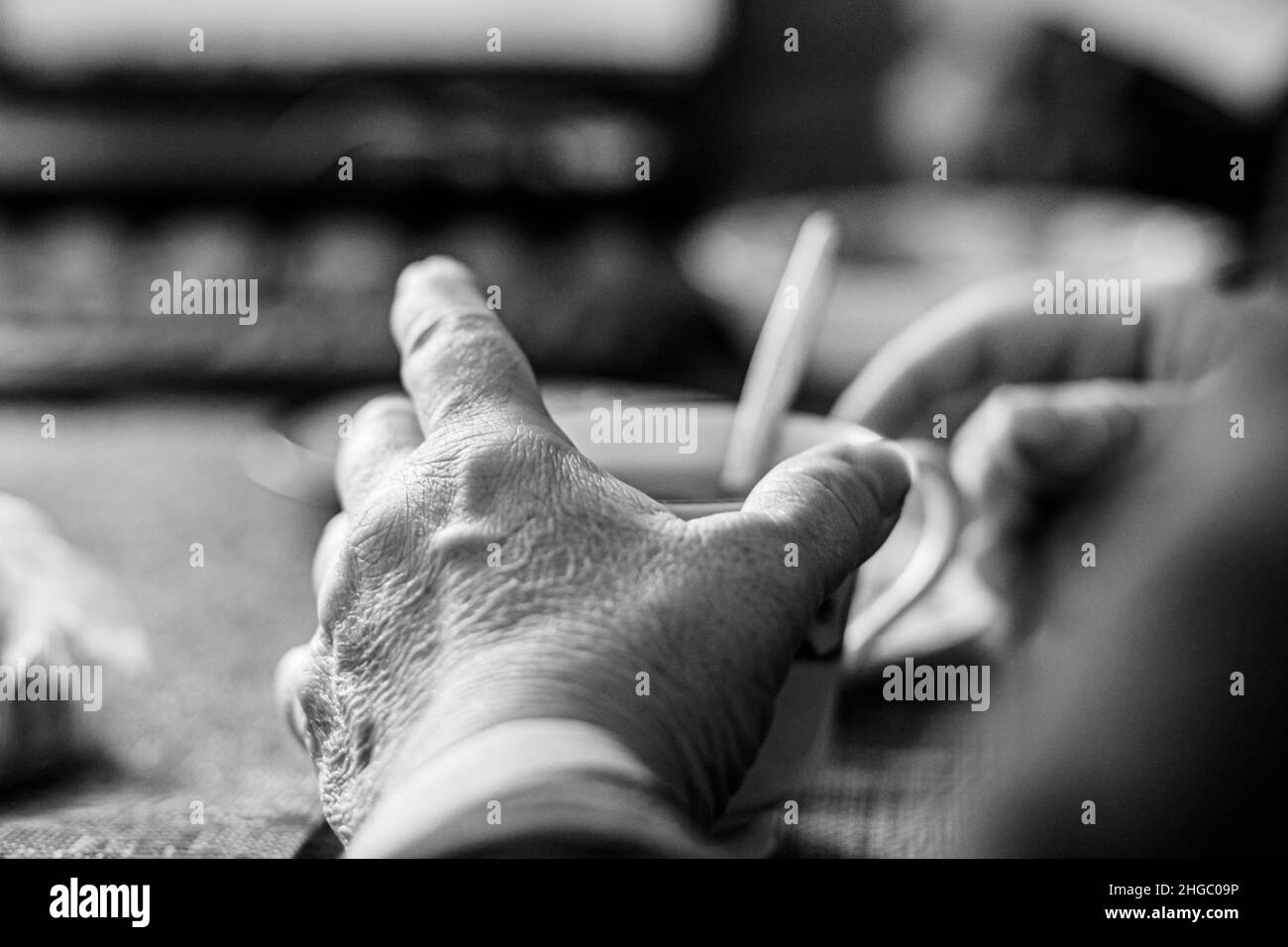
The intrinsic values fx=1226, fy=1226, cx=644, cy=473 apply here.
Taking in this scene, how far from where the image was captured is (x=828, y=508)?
24 cm

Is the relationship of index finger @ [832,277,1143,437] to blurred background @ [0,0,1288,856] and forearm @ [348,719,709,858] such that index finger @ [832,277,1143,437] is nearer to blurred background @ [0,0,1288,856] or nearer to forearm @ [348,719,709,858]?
blurred background @ [0,0,1288,856]

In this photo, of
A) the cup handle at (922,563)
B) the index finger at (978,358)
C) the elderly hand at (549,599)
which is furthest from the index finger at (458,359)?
the index finger at (978,358)

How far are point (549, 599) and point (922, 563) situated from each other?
0.15m

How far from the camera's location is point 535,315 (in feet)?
3.76

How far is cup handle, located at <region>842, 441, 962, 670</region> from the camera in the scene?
0.33 m

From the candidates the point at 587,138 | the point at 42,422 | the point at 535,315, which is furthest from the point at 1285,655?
the point at 587,138

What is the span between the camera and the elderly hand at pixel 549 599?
210 millimetres

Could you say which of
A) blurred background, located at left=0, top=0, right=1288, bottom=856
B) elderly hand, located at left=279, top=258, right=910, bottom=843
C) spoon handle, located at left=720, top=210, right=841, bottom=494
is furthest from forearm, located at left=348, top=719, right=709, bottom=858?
blurred background, located at left=0, top=0, right=1288, bottom=856

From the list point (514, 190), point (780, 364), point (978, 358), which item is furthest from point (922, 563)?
point (514, 190)

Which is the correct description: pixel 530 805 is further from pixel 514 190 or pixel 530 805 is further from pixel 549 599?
pixel 514 190

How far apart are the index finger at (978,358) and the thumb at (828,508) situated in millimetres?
211

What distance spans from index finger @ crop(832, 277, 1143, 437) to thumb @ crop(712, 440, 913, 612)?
0.21m
